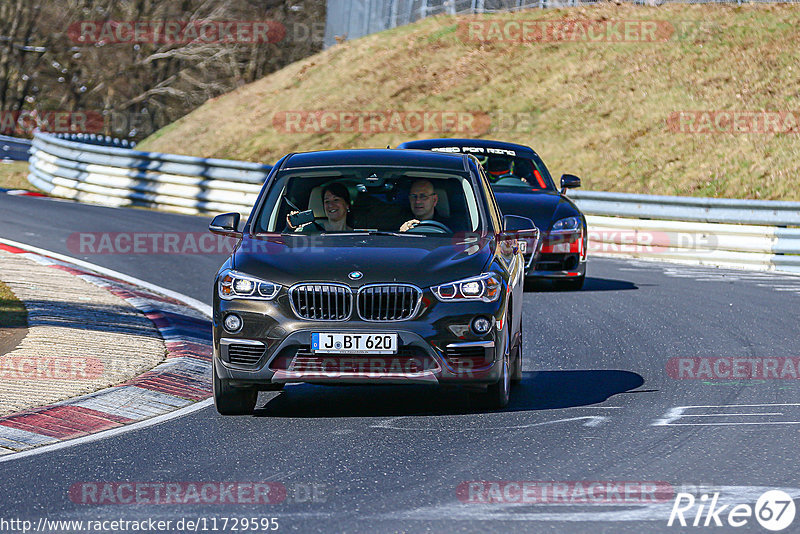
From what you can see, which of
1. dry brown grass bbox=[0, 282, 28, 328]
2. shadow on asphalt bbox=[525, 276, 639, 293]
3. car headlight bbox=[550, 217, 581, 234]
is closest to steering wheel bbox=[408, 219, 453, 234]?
dry brown grass bbox=[0, 282, 28, 328]

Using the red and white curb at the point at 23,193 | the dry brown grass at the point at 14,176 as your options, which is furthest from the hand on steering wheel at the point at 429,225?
the dry brown grass at the point at 14,176

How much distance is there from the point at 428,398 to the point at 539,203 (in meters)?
6.60

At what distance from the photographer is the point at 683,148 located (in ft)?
97.3

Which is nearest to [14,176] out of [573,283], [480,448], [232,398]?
[573,283]

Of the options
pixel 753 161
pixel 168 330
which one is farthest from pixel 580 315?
pixel 753 161

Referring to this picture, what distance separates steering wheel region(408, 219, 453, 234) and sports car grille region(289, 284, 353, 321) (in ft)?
3.76

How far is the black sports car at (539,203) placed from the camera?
14719mm

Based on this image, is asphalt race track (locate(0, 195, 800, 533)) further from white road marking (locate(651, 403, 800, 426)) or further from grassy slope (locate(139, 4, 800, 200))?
grassy slope (locate(139, 4, 800, 200))

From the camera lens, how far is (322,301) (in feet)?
24.9

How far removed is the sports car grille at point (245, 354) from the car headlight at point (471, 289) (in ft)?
3.47

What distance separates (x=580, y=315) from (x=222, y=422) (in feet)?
19.8

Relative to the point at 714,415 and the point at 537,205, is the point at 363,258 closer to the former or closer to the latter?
the point at 714,415

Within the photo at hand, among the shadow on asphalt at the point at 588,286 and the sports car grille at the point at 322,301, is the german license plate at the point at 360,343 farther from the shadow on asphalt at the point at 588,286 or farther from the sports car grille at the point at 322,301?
the shadow on asphalt at the point at 588,286

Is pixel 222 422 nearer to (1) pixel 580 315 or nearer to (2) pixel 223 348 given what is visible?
(2) pixel 223 348
